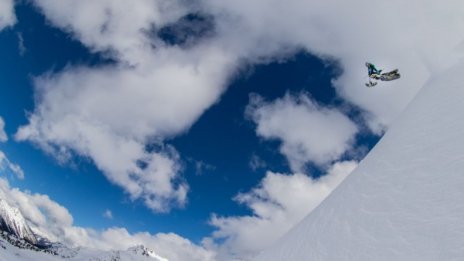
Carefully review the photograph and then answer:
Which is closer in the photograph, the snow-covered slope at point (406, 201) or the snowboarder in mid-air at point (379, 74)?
the snow-covered slope at point (406, 201)

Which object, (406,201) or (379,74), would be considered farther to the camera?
(379,74)

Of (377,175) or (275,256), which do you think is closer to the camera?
(377,175)

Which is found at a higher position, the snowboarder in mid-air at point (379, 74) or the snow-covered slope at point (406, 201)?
the snowboarder in mid-air at point (379, 74)

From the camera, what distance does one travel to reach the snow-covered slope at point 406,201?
8219mm

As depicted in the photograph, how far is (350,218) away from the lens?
36.0 feet

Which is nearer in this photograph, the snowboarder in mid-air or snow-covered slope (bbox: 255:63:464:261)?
snow-covered slope (bbox: 255:63:464:261)

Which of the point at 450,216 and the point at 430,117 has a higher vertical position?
the point at 430,117

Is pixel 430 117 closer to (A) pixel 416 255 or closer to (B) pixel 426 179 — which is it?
(B) pixel 426 179

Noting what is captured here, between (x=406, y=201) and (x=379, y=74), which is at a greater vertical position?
(x=379, y=74)

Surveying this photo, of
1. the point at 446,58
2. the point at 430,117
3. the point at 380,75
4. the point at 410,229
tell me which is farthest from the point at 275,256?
the point at 380,75

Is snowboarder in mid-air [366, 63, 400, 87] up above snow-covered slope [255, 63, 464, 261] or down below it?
above

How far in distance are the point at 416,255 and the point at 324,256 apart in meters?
2.83

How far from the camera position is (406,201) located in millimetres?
9914

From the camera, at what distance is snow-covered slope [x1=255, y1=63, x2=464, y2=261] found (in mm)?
8219
